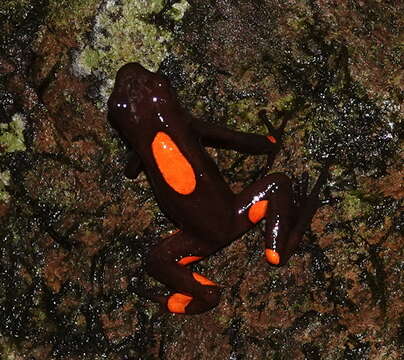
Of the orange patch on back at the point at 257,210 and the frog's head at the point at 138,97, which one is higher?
the frog's head at the point at 138,97

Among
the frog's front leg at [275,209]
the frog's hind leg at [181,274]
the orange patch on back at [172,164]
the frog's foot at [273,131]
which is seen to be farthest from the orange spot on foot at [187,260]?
the frog's foot at [273,131]

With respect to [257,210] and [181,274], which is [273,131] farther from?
[181,274]

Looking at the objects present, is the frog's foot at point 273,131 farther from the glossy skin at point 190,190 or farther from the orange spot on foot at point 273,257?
the orange spot on foot at point 273,257

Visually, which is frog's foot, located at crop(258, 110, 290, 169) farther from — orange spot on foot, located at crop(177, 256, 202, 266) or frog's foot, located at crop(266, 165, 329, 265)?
orange spot on foot, located at crop(177, 256, 202, 266)

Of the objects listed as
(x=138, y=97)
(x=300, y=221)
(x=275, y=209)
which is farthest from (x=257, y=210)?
(x=138, y=97)

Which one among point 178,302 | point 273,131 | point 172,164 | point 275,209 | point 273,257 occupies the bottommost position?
point 273,257

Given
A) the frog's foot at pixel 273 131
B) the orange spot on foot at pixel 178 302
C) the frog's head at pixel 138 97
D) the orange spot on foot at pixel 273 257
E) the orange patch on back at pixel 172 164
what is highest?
the frog's head at pixel 138 97

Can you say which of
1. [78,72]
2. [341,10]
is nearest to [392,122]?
[341,10]
